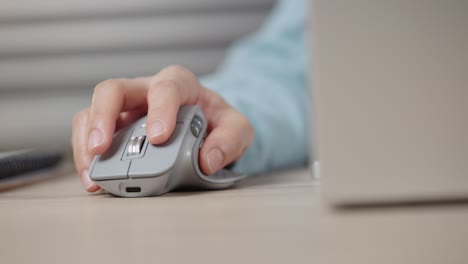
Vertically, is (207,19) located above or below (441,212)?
above

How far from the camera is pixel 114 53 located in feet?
3.89

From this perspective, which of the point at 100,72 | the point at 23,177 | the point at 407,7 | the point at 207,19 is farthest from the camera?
the point at 207,19

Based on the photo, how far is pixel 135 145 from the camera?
0.50 m

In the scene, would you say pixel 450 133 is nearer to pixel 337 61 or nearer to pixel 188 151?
pixel 337 61

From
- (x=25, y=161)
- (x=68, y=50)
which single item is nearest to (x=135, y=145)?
(x=25, y=161)

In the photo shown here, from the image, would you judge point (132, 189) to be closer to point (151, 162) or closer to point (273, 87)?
point (151, 162)

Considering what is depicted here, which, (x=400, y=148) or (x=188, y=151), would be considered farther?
(x=188, y=151)

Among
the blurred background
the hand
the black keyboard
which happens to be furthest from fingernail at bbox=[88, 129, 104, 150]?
the blurred background

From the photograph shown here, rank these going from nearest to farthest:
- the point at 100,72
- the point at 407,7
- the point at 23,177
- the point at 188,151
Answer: the point at 407,7
the point at 188,151
the point at 23,177
the point at 100,72

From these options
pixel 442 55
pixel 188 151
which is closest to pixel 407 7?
pixel 442 55

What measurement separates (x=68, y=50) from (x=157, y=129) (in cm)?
78

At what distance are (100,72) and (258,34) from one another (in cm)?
33

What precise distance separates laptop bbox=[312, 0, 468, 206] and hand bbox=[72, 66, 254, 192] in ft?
0.62

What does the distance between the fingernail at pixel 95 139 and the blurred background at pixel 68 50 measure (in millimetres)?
638
